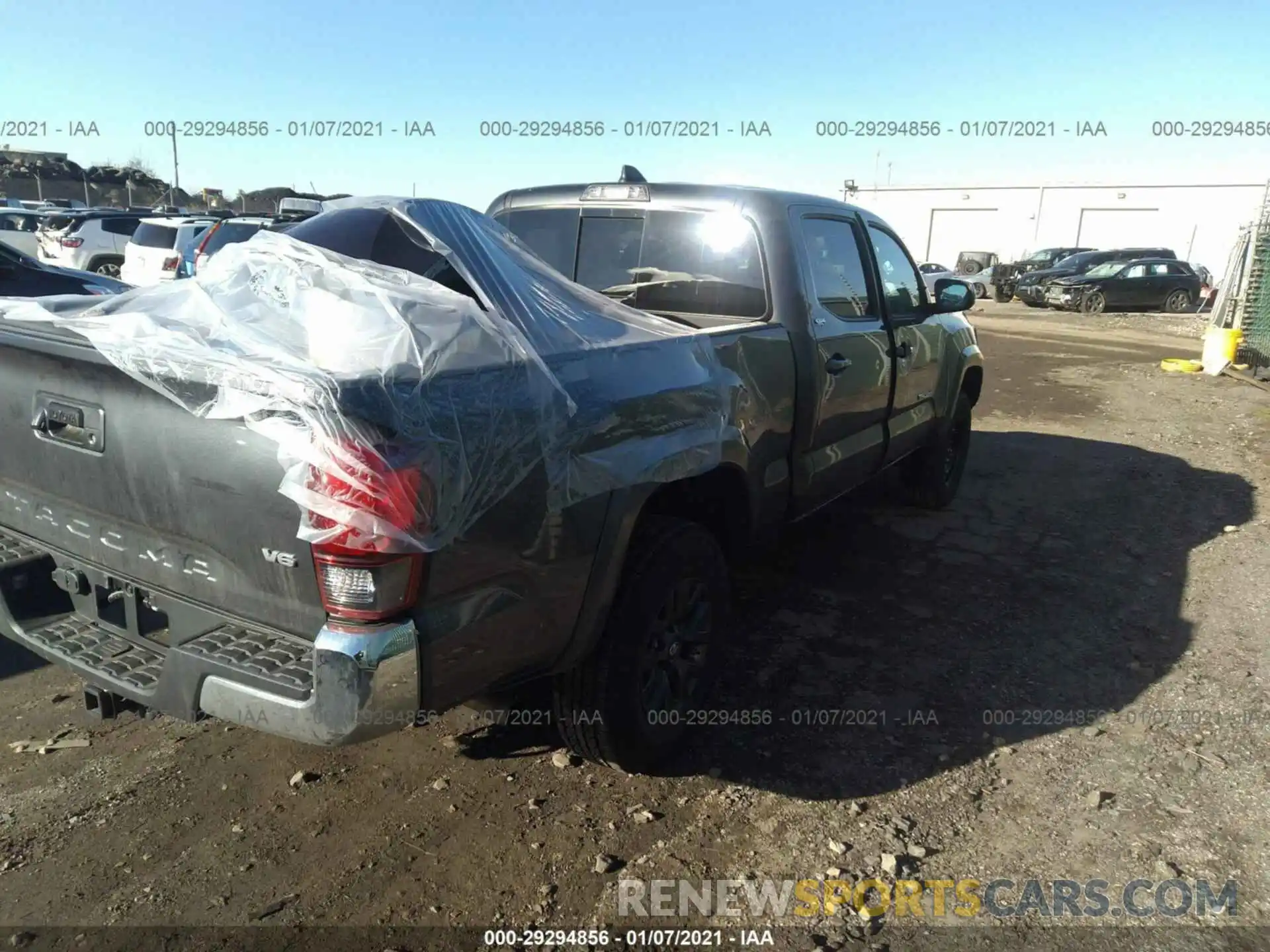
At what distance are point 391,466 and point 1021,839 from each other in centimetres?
225

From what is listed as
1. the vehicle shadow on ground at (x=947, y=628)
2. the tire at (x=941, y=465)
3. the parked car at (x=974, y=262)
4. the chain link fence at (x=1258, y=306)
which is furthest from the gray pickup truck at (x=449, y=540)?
the parked car at (x=974, y=262)

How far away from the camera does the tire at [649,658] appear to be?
269 cm

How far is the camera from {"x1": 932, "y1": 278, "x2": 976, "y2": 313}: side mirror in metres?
5.01

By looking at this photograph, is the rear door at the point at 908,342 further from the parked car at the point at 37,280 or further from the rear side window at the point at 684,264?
the parked car at the point at 37,280

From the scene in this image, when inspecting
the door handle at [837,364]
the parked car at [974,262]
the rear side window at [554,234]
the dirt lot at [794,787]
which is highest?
the parked car at [974,262]

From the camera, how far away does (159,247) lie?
1469 cm

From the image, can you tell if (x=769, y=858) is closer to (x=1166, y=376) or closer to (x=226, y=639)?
(x=226, y=639)

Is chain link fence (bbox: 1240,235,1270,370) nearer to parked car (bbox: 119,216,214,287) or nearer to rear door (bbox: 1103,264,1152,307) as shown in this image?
rear door (bbox: 1103,264,1152,307)

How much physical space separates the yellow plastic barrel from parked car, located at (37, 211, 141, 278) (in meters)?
19.4

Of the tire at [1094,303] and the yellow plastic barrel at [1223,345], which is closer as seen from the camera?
the yellow plastic barrel at [1223,345]

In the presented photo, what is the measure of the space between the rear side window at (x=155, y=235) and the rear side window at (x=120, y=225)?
3462mm

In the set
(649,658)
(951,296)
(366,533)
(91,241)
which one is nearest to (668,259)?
(649,658)

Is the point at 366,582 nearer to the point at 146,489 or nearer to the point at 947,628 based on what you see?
the point at 146,489

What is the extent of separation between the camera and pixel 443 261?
2709mm
